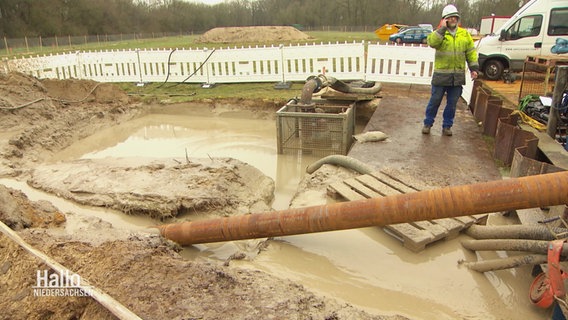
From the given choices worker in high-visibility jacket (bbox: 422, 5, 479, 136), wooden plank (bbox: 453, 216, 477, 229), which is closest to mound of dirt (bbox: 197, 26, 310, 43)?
worker in high-visibility jacket (bbox: 422, 5, 479, 136)

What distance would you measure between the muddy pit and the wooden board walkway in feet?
0.41

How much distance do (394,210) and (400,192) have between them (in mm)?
1433

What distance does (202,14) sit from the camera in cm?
7162

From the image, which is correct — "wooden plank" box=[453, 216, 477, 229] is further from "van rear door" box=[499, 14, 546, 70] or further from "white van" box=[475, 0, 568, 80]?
"van rear door" box=[499, 14, 546, 70]

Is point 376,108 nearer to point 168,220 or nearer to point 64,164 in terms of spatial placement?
point 168,220

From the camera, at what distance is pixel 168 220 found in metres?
4.86

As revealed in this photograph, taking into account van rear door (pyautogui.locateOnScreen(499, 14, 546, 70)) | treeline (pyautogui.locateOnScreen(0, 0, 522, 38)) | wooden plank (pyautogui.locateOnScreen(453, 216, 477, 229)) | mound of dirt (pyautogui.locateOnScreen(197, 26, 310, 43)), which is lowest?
wooden plank (pyautogui.locateOnScreen(453, 216, 477, 229))

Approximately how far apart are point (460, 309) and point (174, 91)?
10.8 meters

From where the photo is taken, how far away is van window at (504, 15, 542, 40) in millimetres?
11820

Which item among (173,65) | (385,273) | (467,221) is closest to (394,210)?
(385,273)

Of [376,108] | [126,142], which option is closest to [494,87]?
[376,108]

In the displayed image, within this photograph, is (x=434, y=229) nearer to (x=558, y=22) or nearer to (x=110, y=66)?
(x=558, y=22)

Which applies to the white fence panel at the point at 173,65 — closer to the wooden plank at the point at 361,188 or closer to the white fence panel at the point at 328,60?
the white fence panel at the point at 328,60

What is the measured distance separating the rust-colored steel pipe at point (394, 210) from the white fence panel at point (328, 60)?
8.01 m
